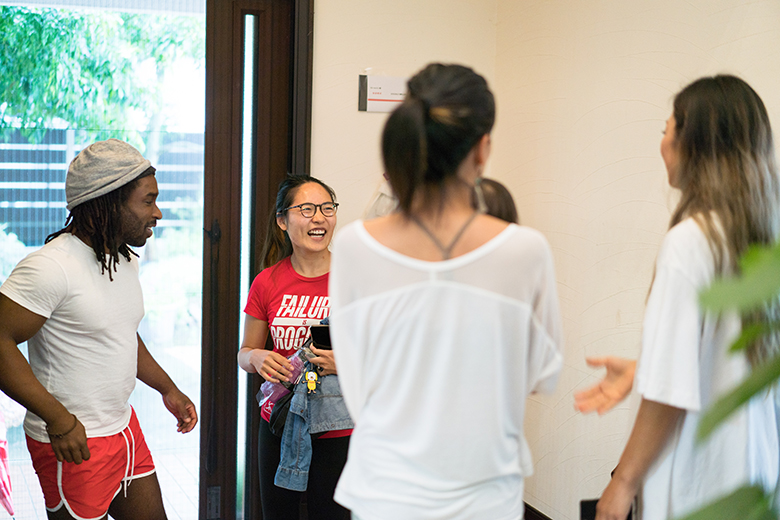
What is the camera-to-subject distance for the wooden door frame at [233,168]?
280 centimetres

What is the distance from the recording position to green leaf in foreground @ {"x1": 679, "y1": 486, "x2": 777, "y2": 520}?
334 mm

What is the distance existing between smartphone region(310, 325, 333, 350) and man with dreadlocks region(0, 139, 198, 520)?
50 cm

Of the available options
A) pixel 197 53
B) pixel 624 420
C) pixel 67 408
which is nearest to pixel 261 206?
pixel 197 53

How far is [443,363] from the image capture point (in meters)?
0.97

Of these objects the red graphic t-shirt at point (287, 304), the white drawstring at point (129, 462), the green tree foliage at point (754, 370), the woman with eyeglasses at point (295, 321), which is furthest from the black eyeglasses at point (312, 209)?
the green tree foliage at point (754, 370)

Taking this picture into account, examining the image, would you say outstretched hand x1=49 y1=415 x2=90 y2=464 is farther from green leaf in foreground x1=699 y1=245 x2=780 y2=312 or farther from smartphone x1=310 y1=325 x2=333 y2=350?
green leaf in foreground x1=699 y1=245 x2=780 y2=312

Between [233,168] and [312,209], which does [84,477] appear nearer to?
[312,209]

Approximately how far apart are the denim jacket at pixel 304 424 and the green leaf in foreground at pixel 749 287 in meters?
1.74

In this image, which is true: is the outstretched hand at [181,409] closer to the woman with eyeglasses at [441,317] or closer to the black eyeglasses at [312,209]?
the black eyeglasses at [312,209]

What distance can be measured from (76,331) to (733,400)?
1.72m

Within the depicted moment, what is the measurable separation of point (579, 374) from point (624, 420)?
307mm

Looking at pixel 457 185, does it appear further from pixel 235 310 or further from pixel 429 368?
pixel 235 310

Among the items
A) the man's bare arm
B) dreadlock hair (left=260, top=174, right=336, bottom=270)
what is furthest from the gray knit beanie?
dreadlock hair (left=260, top=174, right=336, bottom=270)

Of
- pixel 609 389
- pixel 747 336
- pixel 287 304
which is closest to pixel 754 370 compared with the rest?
pixel 747 336
